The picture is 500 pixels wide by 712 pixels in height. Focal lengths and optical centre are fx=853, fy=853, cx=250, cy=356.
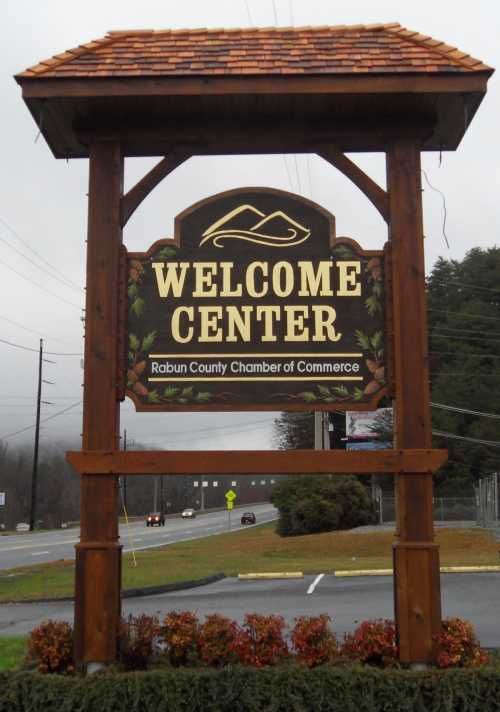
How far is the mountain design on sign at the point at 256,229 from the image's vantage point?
6840mm

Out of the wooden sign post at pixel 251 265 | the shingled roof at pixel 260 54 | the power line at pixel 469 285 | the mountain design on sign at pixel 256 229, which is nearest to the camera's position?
the wooden sign post at pixel 251 265

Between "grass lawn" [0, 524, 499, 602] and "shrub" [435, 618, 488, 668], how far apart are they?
1068 centimetres

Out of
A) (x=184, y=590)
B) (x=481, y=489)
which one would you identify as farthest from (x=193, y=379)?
(x=481, y=489)

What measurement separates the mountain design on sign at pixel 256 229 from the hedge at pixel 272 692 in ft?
10.6

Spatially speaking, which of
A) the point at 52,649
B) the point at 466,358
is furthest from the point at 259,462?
the point at 466,358

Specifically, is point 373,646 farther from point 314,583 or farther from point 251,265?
point 314,583

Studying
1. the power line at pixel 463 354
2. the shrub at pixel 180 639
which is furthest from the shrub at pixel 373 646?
the power line at pixel 463 354

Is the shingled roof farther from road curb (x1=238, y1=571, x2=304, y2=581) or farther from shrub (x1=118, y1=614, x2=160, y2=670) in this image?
road curb (x1=238, y1=571, x2=304, y2=581)

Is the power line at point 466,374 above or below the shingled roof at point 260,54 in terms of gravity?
above

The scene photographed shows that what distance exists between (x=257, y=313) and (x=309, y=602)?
759cm

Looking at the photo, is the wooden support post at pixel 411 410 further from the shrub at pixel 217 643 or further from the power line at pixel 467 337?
the power line at pixel 467 337

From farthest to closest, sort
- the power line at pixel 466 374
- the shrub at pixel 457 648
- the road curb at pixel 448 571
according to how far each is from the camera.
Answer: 1. the power line at pixel 466 374
2. the road curb at pixel 448 571
3. the shrub at pixel 457 648

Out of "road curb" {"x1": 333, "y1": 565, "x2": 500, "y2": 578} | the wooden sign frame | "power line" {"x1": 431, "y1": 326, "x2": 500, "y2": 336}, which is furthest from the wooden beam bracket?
"power line" {"x1": 431, "y1": 326, "x2": 500, "y2": 336}

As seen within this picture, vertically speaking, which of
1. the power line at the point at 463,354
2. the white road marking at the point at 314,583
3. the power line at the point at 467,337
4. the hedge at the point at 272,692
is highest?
the power line at the point at 467,337
